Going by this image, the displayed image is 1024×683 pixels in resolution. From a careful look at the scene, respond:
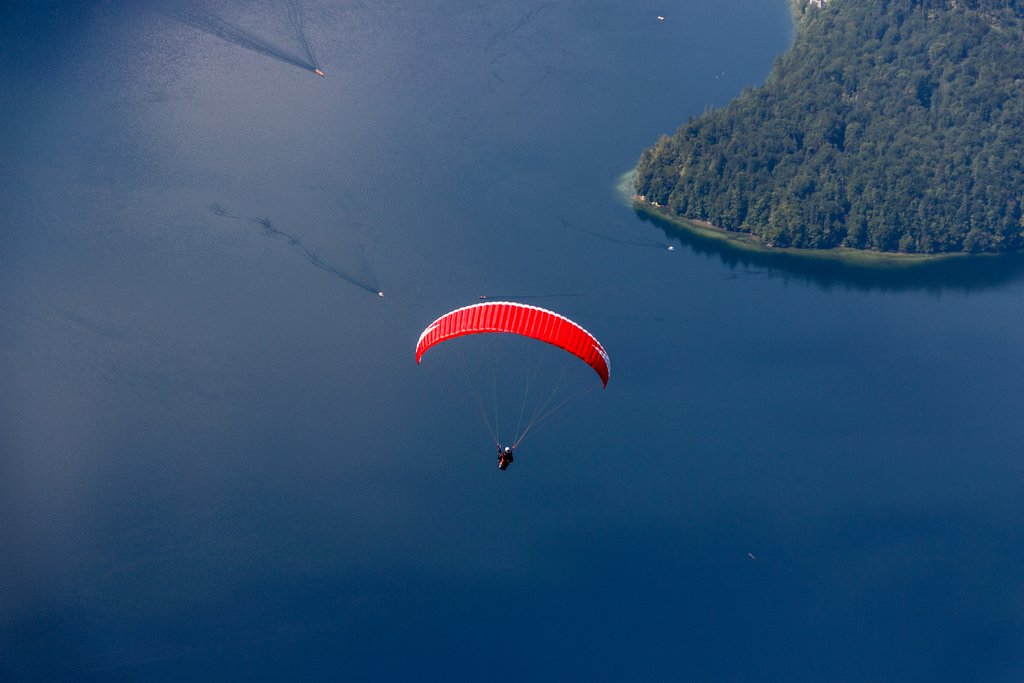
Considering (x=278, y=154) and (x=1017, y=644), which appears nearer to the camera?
(x=1017, y=644)

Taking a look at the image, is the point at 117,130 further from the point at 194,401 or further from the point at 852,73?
the point at 852,73

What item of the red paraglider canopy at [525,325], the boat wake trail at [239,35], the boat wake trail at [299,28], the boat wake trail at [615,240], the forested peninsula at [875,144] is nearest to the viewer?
the red paraglider canopy at [525,325]

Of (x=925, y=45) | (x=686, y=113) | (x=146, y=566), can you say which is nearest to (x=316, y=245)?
(x=146, y=566)

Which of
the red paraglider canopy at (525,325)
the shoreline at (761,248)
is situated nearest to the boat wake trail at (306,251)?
the shoreline at (761,248)

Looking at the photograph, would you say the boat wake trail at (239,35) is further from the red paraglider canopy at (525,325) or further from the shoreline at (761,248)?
the red paraglider canopy at (525,325)

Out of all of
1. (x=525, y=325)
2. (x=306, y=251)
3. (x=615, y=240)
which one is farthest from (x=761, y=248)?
(x=525, y=325)

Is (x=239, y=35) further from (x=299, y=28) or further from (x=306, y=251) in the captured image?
(x=306, y=251)
